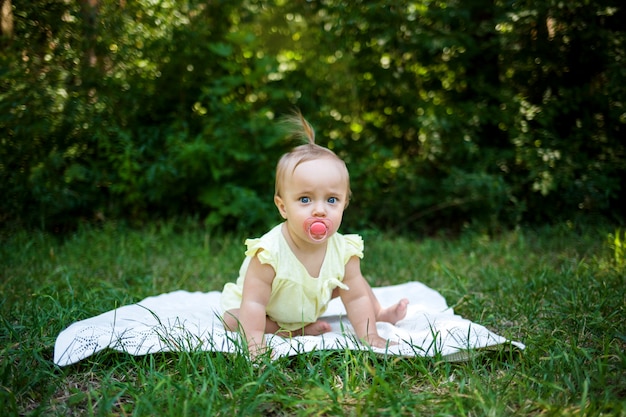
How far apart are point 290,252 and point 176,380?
634 mm

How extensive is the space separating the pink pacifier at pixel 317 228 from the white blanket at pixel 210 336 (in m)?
0.31

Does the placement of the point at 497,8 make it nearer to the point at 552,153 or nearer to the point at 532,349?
the point at 552,153

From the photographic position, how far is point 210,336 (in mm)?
1866

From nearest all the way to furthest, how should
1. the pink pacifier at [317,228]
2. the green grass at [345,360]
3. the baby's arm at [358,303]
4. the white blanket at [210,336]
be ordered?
the green grass at [345,360]
the white blanket at [210,336]
the pink pacifier at [317,228]
the baby's arm at [358,303]

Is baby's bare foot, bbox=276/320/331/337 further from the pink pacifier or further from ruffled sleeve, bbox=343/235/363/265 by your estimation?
the pink pacifier

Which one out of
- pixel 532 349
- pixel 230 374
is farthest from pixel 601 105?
pixel 230 374

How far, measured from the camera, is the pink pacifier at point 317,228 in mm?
1980

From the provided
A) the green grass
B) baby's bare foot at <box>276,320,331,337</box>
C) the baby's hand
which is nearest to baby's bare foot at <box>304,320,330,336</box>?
baby's bare foot at <box>276,320,331,337</box>

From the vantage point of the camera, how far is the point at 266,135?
4062 millimetres

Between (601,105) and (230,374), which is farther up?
(601,105)

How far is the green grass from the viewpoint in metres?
1.53

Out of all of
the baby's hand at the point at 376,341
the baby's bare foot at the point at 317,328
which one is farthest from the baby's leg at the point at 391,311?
the baby's hand at the point at 376,341

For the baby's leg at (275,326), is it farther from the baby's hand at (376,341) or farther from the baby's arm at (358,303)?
the baby's hand at (376,341)

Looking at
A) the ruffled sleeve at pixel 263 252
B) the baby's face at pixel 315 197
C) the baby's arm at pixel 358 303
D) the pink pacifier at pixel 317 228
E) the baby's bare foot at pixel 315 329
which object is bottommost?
Answer: the baby's bare foot at pixel 315 329
